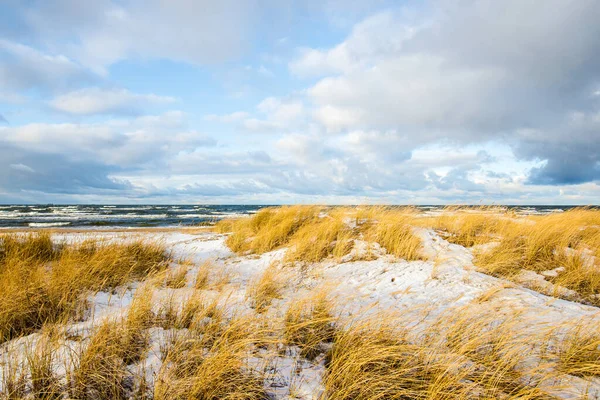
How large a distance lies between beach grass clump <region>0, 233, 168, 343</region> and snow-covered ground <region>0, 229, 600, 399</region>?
0.83 feet

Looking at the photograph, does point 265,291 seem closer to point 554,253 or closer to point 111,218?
point 554,253

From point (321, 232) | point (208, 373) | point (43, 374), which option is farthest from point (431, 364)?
point (321, 232)

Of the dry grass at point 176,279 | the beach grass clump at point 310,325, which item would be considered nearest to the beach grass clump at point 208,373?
the beach grass clump at point 310,325

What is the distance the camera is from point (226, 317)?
126 inches

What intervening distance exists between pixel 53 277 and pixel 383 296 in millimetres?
4443

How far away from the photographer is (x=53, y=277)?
13.4 feet

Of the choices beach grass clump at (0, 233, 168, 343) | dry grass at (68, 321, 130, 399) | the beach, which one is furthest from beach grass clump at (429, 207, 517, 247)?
dry grass at (68, 321, 130, 399)

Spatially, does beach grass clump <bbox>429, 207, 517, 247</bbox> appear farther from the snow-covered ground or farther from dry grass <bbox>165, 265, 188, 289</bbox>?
dry grass <bbox>165, 265, 188, 289</bbox>

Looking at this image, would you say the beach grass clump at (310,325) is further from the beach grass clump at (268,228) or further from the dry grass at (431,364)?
the beach grass clump at (268,228)

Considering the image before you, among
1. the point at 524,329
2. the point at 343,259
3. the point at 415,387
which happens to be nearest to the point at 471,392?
the point at 415,387

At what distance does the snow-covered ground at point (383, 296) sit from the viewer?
246 centimetres

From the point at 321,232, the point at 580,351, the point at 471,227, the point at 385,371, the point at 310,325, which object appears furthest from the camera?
the point at 471,227

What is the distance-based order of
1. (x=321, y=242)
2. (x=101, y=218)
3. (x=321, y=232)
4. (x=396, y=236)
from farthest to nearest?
(x=101, y=218) < (x=321, y=232) < (x=321, y=242) < (x=396, y=236)

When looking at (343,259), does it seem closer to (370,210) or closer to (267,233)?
→ (267,233)
